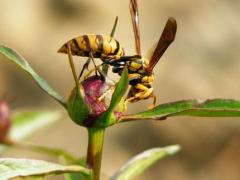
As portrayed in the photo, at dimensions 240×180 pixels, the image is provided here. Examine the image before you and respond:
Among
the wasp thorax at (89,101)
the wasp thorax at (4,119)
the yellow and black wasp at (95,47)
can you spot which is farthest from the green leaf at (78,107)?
the wasp thorax at (4,119)

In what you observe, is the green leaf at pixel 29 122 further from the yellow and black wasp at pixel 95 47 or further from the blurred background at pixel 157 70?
the blurred background at pixel 157 70

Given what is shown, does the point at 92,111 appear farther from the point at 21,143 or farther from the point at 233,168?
the point at 233,168

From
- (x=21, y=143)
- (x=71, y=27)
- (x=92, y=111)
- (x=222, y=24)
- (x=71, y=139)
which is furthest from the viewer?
(x=222, y=24)

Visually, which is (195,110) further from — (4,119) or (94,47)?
(4,119)

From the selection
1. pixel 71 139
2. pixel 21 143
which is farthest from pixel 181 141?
pixel 21 143

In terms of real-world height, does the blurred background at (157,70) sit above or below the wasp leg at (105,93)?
below
